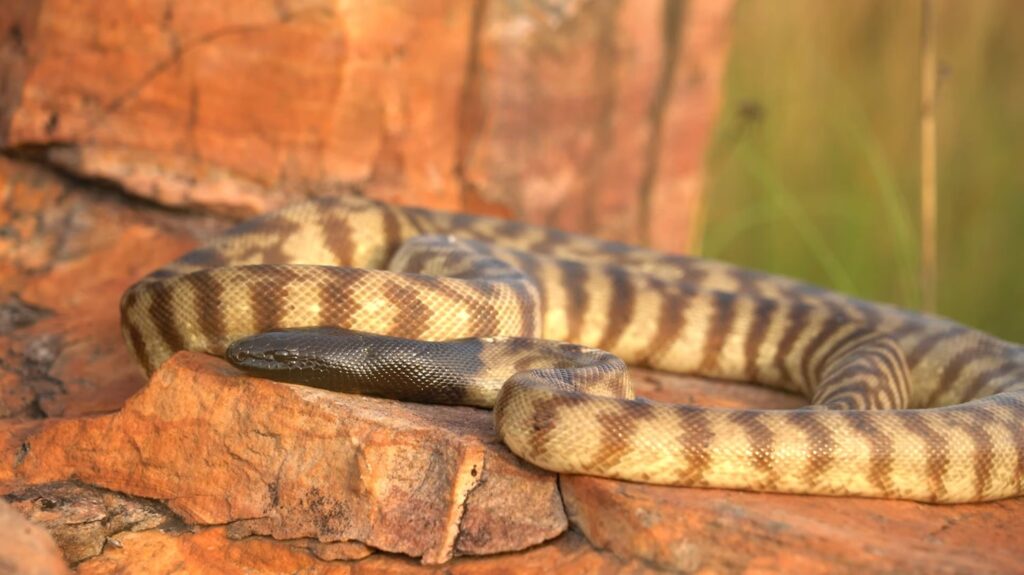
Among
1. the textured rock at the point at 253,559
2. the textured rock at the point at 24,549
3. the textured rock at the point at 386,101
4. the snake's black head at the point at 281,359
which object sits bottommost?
the textured rock at the point at 253,559

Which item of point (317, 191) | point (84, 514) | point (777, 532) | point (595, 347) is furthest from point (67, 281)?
point (777, 532)

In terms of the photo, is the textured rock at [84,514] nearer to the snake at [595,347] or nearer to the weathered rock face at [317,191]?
the weathered rock face at [317,191]

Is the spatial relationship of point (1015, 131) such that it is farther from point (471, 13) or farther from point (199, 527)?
point (199, 527)

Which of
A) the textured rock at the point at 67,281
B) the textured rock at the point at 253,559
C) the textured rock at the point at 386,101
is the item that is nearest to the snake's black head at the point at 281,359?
the textured rock at the point at 253,559

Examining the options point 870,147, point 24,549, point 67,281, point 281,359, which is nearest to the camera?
point 24,549

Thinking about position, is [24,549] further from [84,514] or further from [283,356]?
[283,356]

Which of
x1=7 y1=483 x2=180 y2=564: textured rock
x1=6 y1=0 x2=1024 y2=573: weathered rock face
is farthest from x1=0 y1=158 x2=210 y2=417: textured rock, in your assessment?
x1=7 y1=483 x2=180 y2=564: textured rock
